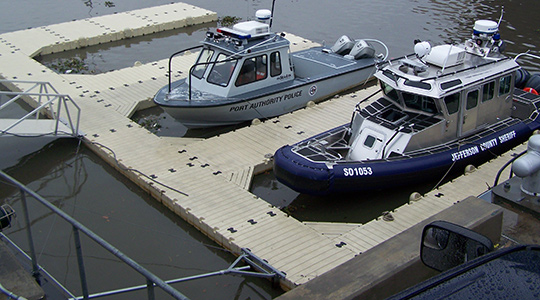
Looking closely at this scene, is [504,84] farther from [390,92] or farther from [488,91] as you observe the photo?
[390,92]

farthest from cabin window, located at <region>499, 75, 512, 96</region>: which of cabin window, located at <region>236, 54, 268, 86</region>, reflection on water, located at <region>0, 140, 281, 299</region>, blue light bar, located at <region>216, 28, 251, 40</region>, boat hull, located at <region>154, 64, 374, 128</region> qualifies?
reflection on water, located at <region>0, 140, 281, 299</region>

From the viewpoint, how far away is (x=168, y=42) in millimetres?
18719

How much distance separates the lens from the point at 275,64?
13.0m

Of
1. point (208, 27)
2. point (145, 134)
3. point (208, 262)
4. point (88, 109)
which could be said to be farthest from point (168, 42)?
point (208, 262)

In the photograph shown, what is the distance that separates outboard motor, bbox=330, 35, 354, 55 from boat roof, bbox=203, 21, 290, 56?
8.42ft

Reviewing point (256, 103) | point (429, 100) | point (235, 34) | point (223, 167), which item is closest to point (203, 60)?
point (235, 34)

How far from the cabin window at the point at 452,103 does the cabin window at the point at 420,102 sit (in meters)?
0.24

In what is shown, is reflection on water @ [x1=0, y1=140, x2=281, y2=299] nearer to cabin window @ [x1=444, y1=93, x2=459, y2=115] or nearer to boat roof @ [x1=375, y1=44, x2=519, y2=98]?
boat roof @ [x1=375, y1=44, x2=519, y2=98]

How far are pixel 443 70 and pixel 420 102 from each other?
2.28 feet

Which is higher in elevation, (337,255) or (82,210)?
(337,255)

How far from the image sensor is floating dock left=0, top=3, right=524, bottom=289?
8539 millimetres

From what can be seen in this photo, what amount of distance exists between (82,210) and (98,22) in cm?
1131

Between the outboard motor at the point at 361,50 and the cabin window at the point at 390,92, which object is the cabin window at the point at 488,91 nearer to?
the cabin window at the point at 390,92

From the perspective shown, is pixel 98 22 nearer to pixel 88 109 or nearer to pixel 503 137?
pixel 88 109
